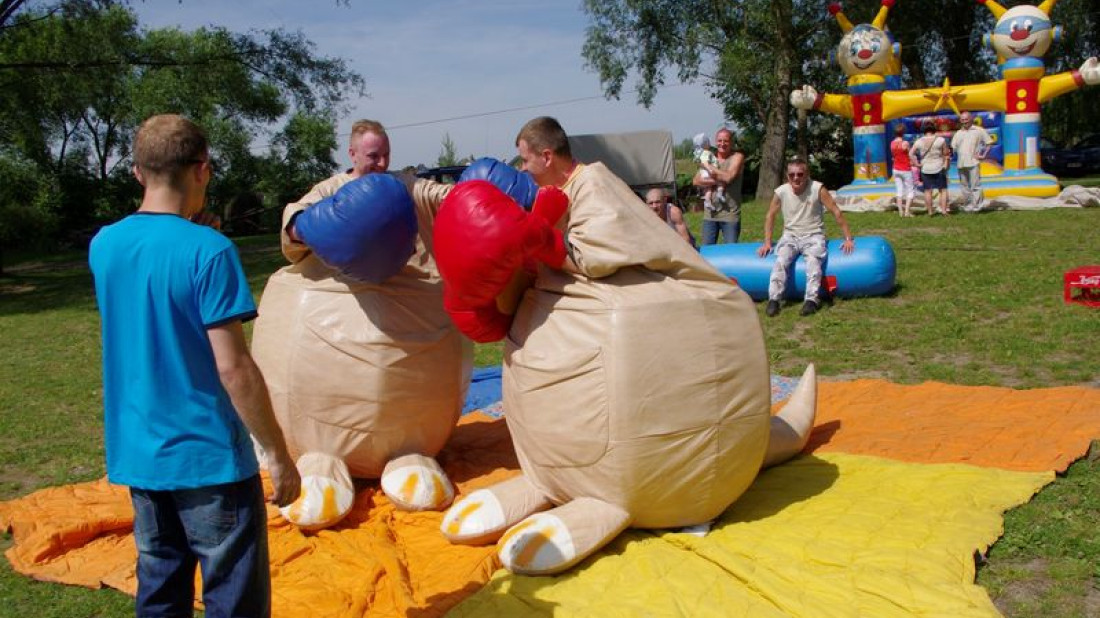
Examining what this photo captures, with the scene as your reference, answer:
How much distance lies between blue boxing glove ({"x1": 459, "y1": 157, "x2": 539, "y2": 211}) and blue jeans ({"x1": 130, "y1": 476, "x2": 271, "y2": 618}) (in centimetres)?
148

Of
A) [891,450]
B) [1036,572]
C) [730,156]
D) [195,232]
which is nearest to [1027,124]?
[730,156]

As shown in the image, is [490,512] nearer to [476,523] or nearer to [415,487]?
[476,523]

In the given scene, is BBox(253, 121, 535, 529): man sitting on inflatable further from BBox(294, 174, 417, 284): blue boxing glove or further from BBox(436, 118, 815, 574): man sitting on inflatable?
BBox(436, 118, 815, 574): man sitting on inflatable

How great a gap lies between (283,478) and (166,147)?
82 centimetres

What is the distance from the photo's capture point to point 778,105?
20641 millimetres

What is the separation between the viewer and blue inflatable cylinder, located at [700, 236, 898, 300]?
786 cm

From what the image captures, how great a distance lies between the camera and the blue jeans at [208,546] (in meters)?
2.27

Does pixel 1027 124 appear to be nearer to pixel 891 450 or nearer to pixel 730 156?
pixel 730 156

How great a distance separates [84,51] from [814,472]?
1390 centimetres

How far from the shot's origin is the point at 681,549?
3312 mm

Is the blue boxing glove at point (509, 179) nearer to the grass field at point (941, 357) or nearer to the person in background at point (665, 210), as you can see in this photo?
the grass field at point (941, 357)

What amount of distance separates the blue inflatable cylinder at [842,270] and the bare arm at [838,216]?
0.04 metres

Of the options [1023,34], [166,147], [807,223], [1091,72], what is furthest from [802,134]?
[166,147]

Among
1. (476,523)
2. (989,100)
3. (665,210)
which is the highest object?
(989,100)
